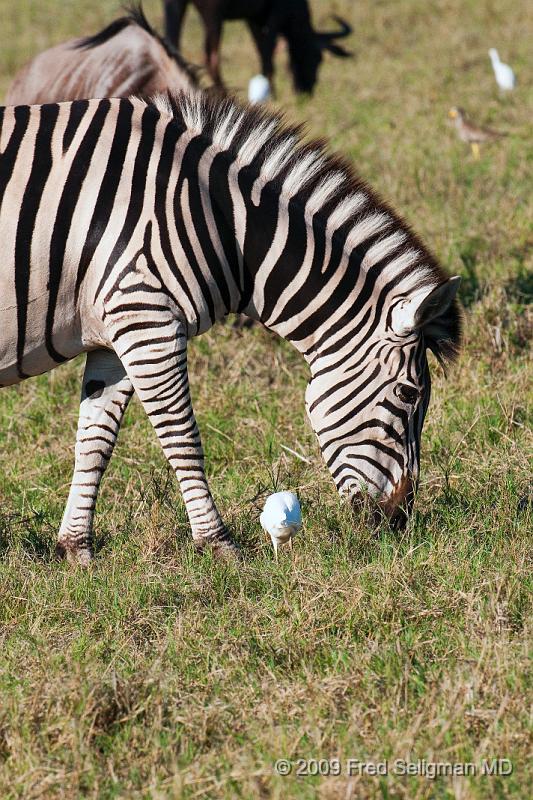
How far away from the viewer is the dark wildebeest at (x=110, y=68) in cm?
781

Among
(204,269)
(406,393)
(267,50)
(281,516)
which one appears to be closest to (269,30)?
(267,50)

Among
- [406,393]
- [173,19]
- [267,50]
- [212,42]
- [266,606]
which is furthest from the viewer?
[267,50]

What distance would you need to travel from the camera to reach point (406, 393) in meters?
4.50

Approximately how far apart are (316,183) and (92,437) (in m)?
1.44

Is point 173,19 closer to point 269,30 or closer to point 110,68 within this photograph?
point 269,30

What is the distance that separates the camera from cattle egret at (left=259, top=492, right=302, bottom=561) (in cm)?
433

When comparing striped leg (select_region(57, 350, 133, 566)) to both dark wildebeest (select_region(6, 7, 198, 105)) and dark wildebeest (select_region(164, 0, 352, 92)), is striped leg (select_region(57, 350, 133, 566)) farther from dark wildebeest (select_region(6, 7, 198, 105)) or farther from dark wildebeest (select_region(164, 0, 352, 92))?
dark wildebeest (select_region(164, 0, 352, 92))

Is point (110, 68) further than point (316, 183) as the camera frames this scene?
Yes

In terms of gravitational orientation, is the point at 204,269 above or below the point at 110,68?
below

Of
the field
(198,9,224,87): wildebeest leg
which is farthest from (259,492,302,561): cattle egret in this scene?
(198,9,224,87): wildebeest leg

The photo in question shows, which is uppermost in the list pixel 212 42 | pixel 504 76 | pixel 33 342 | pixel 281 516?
pixel 212 42

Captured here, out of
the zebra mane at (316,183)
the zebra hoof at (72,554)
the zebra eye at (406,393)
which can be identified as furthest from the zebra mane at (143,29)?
the zebra hoof at (72,554)

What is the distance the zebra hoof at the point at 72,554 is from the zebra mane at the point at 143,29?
3868 millimetres

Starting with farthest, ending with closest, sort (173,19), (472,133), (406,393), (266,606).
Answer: (173,19)
(472,133)
(406,393)
(266,606)
